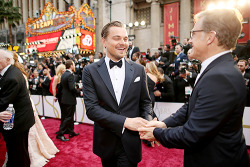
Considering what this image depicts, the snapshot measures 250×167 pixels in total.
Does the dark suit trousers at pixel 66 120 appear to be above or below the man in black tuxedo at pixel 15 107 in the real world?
below

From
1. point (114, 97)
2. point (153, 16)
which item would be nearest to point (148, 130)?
point (114, 97)

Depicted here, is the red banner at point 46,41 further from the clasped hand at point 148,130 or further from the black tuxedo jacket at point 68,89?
the clasped hand at point 148,130

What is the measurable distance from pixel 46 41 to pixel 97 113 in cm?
2073

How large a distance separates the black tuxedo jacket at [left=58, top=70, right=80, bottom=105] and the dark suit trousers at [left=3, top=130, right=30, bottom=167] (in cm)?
203

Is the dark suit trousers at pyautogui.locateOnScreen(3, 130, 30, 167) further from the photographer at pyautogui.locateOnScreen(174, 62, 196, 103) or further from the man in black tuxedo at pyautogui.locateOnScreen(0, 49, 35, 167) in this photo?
the photographer at pyautogui.locateOnScreen(174, 62, 196, 103)

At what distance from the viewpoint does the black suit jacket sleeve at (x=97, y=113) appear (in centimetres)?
145

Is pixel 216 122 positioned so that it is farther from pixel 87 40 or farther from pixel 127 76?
pixel 87 40

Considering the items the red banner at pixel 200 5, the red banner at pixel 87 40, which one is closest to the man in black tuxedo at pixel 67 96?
the red banner at pixel 200 5

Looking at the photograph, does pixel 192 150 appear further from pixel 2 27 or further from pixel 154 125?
pixel 2 27

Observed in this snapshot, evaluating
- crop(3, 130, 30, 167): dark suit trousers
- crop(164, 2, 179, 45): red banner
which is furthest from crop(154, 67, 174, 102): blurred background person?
crop(164, 2, 179, 45): red banner

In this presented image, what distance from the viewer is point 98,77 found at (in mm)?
1648

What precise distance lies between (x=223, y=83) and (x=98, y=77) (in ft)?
3.57

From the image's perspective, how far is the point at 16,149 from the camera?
229 centimetres

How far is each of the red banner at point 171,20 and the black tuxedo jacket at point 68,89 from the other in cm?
1243
